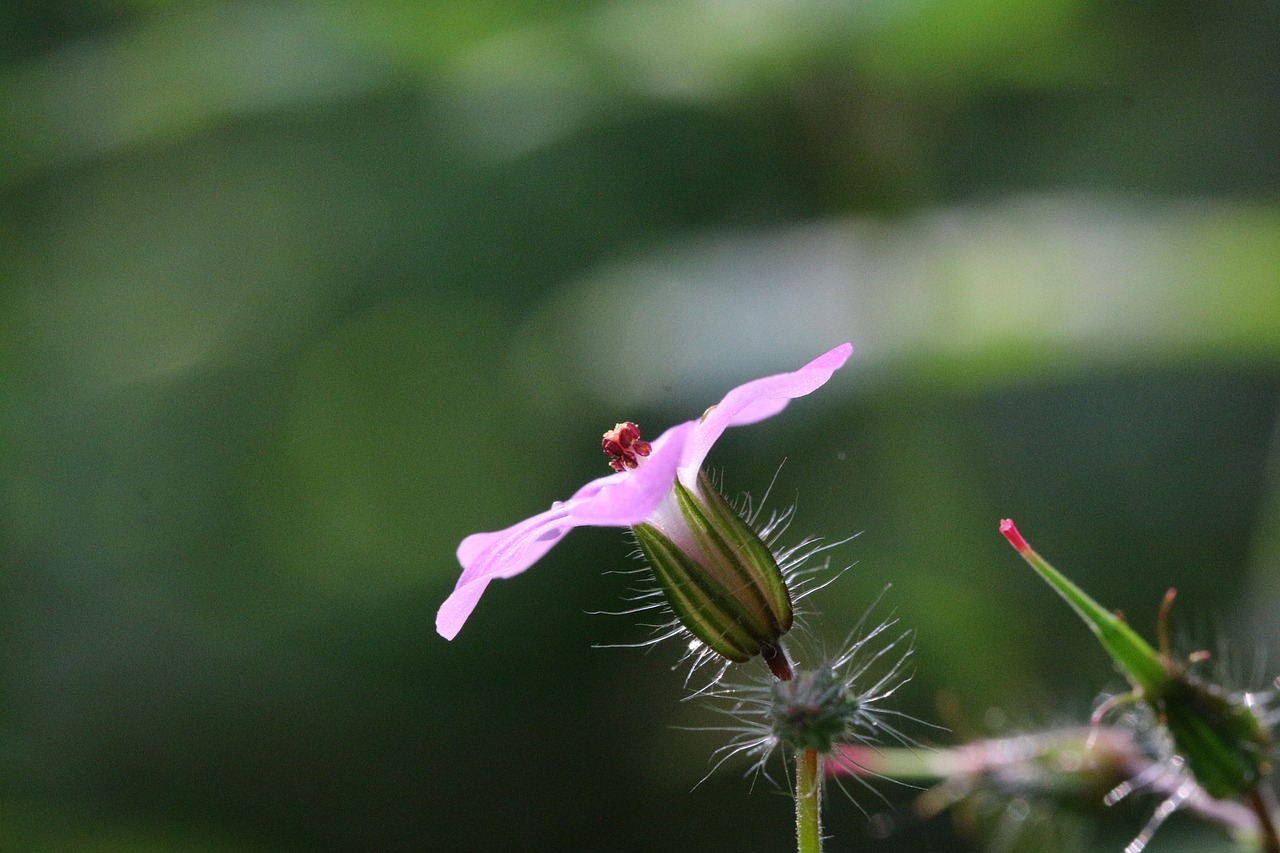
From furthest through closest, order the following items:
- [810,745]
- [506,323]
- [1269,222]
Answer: [506,323] → [1269,222] → [810,745]

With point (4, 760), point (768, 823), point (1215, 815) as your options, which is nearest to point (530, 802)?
point (768, 823)

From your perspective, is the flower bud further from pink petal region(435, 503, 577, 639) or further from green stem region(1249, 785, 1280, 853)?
green stem region(1249, 785, 1280, 853)

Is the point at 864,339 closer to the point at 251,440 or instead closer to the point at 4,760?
the point at 251,440

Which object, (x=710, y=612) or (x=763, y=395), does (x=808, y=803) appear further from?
(x=763, y=395)

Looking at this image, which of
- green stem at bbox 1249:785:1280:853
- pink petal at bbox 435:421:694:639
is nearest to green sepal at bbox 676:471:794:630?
pink petal at bbox 435:421:694:639

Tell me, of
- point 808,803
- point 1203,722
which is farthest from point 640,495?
point 1203,722

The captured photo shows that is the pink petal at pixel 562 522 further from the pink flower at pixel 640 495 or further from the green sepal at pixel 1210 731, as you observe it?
the green sepal at pixel 1210 731

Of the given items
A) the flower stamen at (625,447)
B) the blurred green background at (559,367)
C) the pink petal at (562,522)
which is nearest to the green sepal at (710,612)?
the pink petal at (562,522)
